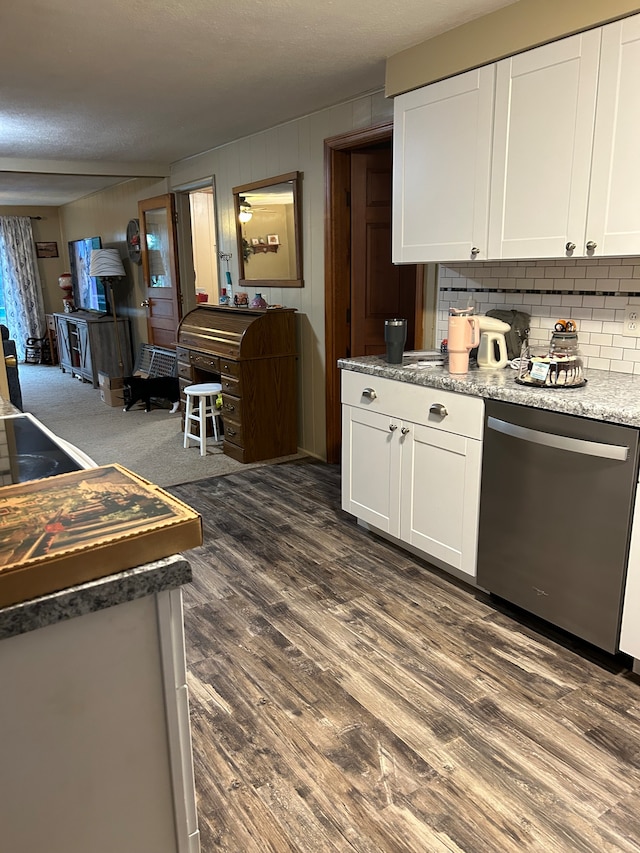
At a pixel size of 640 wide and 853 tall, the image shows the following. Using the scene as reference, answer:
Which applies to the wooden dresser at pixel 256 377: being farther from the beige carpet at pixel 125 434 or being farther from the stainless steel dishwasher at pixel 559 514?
the stainless steel dishwasher at pixel 559 514

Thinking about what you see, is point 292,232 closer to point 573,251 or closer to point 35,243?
point 573,251

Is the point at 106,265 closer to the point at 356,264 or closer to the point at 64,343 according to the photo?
the point at 64,343

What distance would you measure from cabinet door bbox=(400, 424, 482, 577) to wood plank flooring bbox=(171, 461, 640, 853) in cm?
19

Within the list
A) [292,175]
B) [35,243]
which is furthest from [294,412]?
[35,243]

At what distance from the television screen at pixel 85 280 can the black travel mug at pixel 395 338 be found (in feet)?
19.9

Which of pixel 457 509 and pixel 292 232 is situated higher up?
pixel 292 232

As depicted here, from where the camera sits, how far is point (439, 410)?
2645mm

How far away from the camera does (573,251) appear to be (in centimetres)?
236

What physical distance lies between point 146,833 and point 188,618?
1.51m

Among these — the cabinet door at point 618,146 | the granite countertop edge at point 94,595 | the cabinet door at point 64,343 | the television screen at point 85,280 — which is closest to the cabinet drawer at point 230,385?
the cabinet door at point 618,146

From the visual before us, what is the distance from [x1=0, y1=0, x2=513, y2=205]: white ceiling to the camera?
2492 mm

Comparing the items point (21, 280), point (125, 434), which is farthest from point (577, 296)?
point (21, 280)

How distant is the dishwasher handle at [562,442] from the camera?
2.02m

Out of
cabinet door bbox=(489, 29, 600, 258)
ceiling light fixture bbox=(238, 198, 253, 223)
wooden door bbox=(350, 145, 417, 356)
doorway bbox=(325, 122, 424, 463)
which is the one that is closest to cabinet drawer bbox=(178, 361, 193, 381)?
ceiling light fixture bbox=(238, 198, 253, 223)
